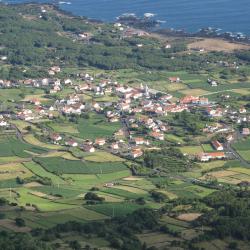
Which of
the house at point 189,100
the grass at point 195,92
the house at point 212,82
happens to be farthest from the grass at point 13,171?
the house at point 212,82

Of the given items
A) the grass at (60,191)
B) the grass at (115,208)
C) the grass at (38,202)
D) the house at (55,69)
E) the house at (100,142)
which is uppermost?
the grass at (115,208)

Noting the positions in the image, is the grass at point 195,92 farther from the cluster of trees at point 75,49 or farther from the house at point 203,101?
the cluster of trees at point 75,49

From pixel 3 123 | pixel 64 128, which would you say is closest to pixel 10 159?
pixel 64 128

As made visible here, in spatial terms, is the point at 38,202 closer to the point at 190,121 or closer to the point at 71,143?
the point at 71,143

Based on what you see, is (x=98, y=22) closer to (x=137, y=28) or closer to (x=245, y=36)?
(x=137, y=28)

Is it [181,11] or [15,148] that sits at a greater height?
[181,11]

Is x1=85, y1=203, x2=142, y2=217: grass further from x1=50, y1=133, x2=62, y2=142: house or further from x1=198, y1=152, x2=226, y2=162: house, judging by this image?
x1=50, y1=133, x2=62, y2=142: house

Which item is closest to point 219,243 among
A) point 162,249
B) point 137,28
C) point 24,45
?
point 162,249
